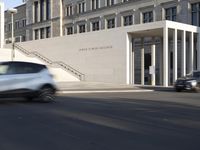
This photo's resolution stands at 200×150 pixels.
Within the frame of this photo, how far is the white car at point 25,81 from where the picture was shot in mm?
17625

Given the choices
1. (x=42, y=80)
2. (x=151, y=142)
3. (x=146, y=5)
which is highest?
(x=146, y=5)

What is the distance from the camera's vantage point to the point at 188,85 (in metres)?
32.8

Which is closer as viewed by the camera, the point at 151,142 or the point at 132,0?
the point at 151,142

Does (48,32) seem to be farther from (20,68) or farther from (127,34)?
(20,68)

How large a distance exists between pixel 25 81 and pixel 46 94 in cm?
122

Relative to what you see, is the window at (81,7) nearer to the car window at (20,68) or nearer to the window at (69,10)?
the window at (69,10)

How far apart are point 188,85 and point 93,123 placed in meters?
21.9

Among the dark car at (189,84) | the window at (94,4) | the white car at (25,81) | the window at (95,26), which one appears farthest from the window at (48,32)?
the white car at (25,81)

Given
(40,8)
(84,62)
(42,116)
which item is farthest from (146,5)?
(42,116)

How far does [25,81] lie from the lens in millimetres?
18047

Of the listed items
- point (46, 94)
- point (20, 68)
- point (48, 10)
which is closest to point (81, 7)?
point (48, 10)

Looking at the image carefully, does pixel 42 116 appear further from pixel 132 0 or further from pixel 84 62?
pixel 132 0

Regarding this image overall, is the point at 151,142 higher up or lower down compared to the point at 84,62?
lower down

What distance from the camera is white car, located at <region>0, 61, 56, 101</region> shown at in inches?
694
